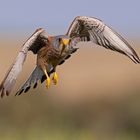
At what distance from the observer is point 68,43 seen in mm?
9430

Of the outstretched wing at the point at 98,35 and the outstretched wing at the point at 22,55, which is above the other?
the outstretched wing at the point at 22,55

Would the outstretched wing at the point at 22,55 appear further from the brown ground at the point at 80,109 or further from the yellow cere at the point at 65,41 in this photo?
the brown ground at the point at 80,109

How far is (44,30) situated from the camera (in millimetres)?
9727

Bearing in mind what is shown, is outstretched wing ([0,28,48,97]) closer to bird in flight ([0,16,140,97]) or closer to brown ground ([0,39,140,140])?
bird in flight ([0,16,140,97])

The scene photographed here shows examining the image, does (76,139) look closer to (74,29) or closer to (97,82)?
(74,29)

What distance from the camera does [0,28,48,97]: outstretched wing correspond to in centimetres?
836

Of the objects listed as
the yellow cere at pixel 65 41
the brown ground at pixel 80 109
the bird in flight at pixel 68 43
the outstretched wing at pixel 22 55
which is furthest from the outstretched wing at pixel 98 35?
the brown ground at pixel 80 109

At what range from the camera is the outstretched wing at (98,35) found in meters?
9.45

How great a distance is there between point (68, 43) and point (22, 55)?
71cm

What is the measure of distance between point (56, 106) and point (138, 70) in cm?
393

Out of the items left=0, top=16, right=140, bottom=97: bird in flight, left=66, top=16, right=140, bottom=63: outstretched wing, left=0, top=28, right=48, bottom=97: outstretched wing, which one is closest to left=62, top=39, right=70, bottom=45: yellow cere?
left=0, top=16, right=140, bottom=97: bird in flight

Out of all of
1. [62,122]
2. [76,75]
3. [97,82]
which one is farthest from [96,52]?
[62,122]

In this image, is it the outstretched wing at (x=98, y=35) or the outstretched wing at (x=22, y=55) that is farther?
the outstretched wing at (x=98, y=35)

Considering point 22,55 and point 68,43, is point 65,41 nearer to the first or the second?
point 68,43
